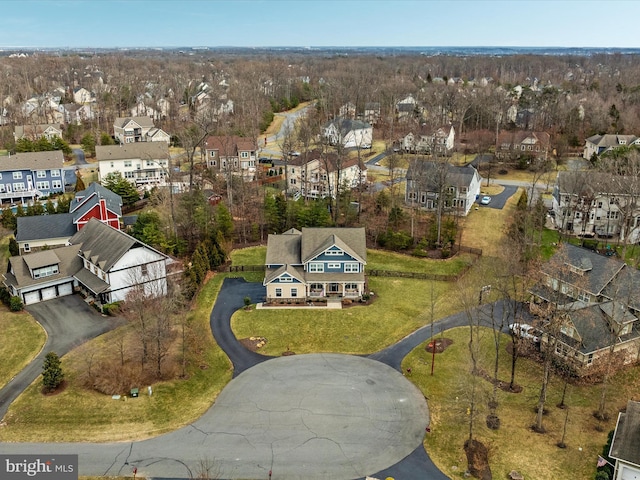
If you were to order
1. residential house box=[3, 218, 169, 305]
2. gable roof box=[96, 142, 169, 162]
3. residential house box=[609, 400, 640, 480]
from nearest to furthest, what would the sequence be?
residential house box=[609, 400, 640, 480] < residential house box=[3, 218, 169, 305] < gable roof box=[96, 142, 169, 162]

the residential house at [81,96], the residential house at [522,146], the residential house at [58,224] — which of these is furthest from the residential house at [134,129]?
the residential house at [522,146]

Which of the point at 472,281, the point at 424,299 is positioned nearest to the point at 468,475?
the point at 424,299

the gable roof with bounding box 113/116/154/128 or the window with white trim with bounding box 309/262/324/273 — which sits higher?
the gable roof with bounding box 113/116/154/128

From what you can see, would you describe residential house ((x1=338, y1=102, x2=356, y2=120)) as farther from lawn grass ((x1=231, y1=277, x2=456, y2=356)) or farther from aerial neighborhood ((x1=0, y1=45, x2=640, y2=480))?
lawn grass ((x1=231, y1=277, x2=456, y2=356))

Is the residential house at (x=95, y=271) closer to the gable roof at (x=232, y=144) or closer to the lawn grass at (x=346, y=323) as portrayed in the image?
the lawn grass at (x=346, y=323)

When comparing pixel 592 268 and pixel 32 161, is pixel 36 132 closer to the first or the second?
pixel 32 161

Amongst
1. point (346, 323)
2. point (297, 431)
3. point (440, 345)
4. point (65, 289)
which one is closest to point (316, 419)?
point (297, 431)

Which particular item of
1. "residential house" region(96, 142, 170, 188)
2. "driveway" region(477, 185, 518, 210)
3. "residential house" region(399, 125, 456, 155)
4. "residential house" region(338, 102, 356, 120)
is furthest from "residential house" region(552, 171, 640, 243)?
"residential house" region(338, 102, 356, 120)
